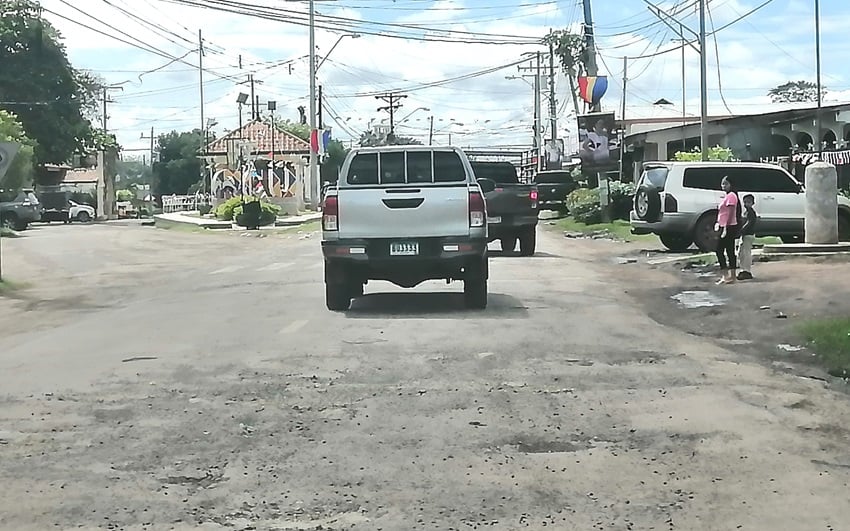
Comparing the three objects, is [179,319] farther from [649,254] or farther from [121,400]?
[649,254]

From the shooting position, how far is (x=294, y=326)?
1330 centimetres

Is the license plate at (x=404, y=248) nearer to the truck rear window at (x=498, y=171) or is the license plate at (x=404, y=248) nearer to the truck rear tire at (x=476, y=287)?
the truck rear tire at (x=476, y=287)

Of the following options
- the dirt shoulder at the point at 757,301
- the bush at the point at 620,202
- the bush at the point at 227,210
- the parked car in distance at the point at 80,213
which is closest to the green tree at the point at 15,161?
the bush at the point at 227,210

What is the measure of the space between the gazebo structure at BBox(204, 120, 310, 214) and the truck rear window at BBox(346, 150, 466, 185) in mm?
46118

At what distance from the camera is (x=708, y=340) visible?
12.8m

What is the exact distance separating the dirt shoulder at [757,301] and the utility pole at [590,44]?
17188 mm

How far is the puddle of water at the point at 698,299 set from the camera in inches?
631

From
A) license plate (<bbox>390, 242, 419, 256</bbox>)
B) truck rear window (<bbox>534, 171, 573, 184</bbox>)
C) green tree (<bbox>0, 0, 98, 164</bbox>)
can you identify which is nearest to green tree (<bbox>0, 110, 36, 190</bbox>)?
green tree (<bbox>0, 0, 98, 164</bbox>)

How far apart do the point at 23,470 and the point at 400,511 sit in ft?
8.01

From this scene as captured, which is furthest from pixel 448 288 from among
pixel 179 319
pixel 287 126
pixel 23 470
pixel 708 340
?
pixel 287 126

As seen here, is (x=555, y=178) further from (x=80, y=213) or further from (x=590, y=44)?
(x=80, y=213)

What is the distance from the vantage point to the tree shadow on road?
46.8 ft

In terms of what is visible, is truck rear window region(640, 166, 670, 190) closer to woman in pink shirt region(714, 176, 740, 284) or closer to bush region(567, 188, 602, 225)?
woman in pink shirt region(714, 176, 740, 284)

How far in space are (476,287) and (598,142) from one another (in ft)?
86.0
